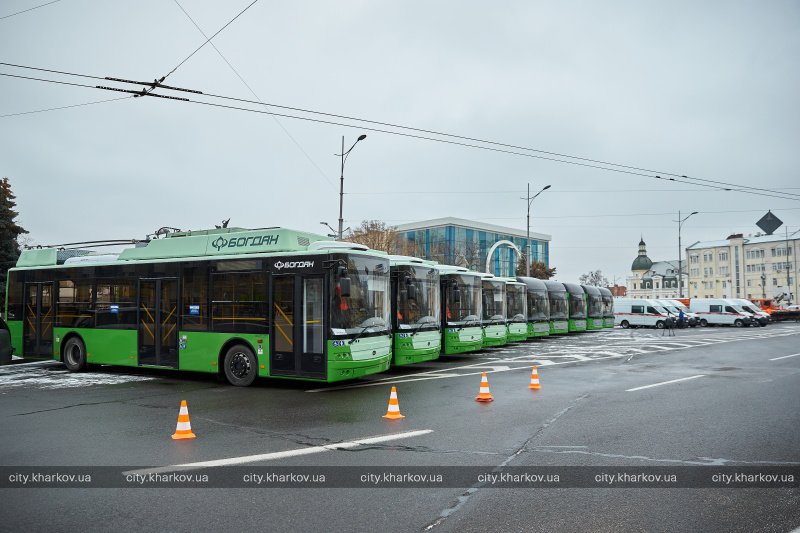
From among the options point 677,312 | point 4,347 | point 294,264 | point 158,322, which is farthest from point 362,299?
point 677,312

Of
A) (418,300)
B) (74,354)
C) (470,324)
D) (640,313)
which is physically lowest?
(640,313)

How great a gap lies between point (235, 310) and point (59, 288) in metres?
6.99

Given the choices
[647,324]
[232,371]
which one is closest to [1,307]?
[232,371]

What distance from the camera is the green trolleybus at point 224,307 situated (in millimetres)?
12336

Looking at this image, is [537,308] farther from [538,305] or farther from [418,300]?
[418,300]

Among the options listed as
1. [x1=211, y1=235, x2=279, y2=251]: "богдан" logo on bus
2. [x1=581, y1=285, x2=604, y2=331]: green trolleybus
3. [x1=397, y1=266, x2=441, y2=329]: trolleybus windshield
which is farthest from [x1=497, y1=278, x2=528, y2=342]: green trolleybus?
[x1=211, y1=235, x2=279, y2=251]: "богдан" logo on bus

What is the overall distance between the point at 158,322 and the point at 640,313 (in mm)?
44951

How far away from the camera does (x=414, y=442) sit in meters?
7.72

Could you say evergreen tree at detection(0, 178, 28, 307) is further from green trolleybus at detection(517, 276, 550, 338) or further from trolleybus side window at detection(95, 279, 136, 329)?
green trolleybus at detection(517, 276, 550, 338)

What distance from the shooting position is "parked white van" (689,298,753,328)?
53.5m

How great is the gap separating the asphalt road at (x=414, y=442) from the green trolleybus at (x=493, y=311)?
21.7ft

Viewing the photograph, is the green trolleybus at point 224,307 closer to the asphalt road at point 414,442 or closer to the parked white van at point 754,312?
the asphalt road at point 414,442

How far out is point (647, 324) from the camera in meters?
50.4

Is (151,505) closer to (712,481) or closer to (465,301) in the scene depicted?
(712,481)
